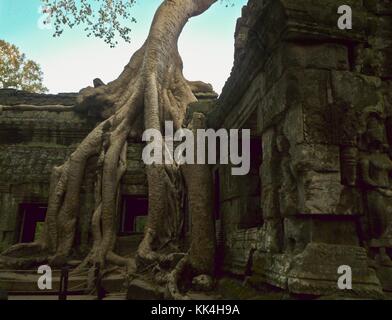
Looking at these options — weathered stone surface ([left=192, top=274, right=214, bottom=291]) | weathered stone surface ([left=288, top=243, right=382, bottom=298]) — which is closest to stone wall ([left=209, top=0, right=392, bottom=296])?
weathered stone surface ([left=288, top=243, right=382, bottom=298])

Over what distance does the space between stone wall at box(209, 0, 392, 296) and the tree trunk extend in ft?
10.5

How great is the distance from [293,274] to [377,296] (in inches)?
19.4

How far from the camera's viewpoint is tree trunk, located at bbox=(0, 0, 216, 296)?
6.09m

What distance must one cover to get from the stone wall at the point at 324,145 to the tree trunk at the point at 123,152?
3198 millimetres

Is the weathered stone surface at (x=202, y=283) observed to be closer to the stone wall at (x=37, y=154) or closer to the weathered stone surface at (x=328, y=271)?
the weathered stone surface at (x=328, y=271)

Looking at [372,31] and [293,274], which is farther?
[372,31]

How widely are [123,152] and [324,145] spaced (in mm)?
5381

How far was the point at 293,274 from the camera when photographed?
2.16 metres

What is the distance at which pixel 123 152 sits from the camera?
7219 mm

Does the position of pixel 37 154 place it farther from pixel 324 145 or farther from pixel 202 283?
pixel 324 145

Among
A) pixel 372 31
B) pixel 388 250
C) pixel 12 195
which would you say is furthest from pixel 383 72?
pixel 12 195

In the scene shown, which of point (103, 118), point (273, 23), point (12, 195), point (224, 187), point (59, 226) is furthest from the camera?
point (103, 118)
